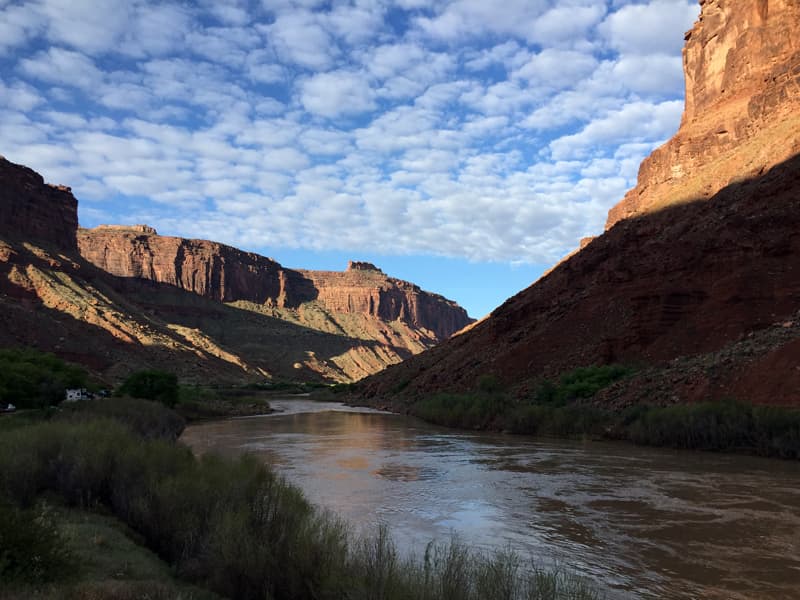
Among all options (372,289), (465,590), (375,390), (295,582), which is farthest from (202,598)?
(372,289)

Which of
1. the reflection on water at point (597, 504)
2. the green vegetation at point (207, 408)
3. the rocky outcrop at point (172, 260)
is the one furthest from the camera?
the rocky outcrop at point (172, 260)

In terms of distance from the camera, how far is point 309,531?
657cm

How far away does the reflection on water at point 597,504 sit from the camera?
8.46 m

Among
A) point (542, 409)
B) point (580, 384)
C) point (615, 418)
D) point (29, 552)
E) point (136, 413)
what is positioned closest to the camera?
point (29, 552)

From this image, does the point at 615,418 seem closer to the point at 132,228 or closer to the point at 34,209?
the point at 34,209

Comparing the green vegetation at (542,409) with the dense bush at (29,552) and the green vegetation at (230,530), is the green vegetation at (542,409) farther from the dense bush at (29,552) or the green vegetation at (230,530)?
the dense bush at (29,552)

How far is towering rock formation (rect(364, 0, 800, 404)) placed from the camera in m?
26.9

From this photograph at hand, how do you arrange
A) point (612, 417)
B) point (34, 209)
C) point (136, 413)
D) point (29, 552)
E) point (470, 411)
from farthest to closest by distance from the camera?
point (34, 209) → point (470, 411) → point (612, 417) → point (136, 413) → point (29, 552)

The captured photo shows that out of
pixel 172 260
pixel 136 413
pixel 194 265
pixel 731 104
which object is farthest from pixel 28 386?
pixel 172 260

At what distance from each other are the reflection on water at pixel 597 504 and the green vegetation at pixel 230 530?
1728mm

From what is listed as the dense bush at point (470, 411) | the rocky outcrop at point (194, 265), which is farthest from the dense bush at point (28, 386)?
the rocky outcrop at point (194, 265)

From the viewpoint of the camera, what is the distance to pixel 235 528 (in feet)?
21.6

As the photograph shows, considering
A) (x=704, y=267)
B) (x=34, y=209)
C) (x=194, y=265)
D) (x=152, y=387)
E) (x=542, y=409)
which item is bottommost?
(x=542, y=409)

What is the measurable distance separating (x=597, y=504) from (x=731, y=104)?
53.6m
